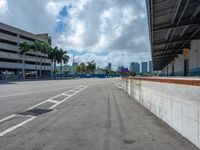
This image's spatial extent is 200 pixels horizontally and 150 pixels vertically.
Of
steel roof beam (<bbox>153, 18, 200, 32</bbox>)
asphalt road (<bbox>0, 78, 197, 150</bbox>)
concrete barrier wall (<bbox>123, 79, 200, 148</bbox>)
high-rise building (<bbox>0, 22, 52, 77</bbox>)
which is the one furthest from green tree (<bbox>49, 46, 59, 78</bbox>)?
concrete barrier wall (<bbox>123, 79, 200, 148</bbox>)

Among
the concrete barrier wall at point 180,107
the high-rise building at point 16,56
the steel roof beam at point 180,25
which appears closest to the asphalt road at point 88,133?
the concrete barrier wall at point 180,107

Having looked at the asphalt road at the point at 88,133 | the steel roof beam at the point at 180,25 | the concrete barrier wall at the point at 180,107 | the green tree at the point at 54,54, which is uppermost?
the green tree at the point at 54,54

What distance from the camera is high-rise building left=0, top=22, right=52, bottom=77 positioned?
73.8m

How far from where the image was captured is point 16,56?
80562 mm

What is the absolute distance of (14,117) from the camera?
8664 mm

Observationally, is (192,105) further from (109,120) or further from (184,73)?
(184,73)

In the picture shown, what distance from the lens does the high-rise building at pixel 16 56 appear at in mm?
73750

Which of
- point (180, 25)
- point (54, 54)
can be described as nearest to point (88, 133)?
point (180, 25)

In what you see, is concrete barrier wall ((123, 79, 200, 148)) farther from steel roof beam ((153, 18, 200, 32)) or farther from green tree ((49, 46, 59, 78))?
green tree ((49, 46, 59, 78))

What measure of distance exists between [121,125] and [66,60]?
108 m

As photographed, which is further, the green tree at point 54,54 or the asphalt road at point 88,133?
the green tree at point 54,54

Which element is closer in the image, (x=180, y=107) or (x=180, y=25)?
(x=180, y=107)

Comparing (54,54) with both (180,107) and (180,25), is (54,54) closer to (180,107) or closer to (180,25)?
(180,25)

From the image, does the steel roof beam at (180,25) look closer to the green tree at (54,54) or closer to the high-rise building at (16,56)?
the high-rise building at (16,56)
